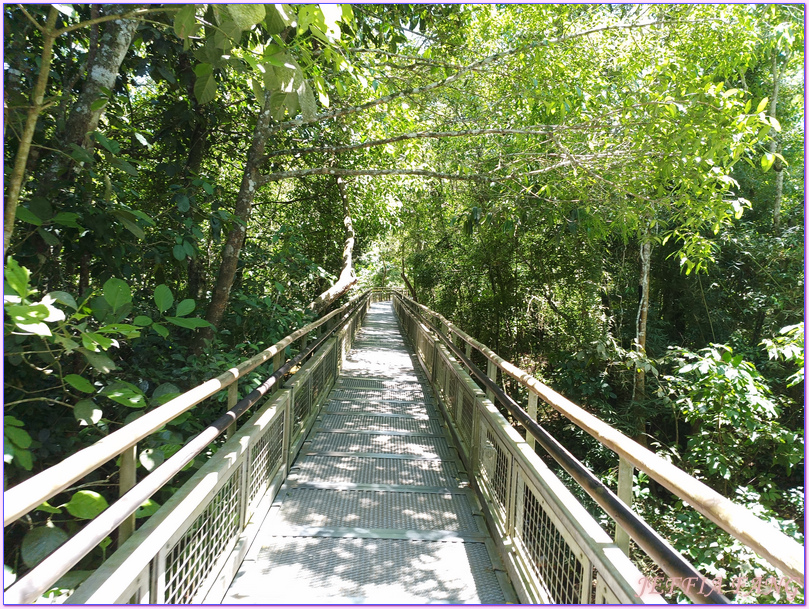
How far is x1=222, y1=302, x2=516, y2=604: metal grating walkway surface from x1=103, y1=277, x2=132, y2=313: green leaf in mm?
1438

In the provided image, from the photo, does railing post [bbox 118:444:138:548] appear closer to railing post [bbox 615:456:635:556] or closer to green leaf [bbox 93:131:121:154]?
railing post [bbox 615:456:635:556]

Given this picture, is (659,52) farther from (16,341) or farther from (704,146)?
(16,341)

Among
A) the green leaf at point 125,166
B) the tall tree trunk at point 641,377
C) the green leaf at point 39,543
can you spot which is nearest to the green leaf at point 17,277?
the green leaf at point 39,543

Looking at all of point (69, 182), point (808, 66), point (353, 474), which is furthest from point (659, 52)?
point (69, 182)

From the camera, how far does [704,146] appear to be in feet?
12.2

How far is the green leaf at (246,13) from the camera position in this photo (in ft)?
4.85

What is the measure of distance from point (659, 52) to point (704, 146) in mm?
2618

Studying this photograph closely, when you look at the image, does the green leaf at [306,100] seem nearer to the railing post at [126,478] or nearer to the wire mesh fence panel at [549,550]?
the railing post at [126,478]

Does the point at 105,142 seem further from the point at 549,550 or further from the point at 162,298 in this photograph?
the point at 549,550

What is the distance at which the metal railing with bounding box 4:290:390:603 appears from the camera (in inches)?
47.3

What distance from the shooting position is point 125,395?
7.00 feet

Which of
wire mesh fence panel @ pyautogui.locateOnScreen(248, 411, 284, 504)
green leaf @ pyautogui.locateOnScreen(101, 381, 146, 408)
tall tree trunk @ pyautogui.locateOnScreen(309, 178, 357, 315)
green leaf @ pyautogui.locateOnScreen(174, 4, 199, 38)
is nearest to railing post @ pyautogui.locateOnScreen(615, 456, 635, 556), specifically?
green leaf @ pyautogui.locateOnScreen(101, 381, 146, 408)

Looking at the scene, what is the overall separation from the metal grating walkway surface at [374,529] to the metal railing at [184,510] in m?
0.19

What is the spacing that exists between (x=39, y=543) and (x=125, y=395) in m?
0.62
